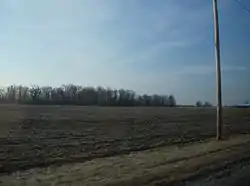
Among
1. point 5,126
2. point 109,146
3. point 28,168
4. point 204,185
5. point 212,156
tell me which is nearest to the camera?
point 204,185

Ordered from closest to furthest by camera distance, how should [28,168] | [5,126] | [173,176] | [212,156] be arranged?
[173,176] < [28,168] < [212,156] < [5,126]

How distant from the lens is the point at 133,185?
40.4ft

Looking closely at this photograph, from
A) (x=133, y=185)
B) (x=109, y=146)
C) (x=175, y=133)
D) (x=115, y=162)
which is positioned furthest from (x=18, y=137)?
(x=133, y=185)

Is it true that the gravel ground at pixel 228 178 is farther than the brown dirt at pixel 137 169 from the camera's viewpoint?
No

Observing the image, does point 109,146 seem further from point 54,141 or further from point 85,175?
point 85,175

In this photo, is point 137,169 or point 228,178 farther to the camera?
point 137,169

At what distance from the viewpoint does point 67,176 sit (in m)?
14.3

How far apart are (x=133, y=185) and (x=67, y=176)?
8.94 ft

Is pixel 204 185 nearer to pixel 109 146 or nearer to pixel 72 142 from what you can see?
pixel 109 146

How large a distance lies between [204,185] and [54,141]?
47.6 feet

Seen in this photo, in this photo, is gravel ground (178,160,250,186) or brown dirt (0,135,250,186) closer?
gravel ground (178,160,250,186)

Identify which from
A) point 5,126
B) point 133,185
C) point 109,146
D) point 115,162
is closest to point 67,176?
point 133,185

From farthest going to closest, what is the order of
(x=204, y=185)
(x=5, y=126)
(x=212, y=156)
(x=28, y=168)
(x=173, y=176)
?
(x=5, y=126)
(x=212, y=156)
(x=28, y=168)
(x=173, y=176)
(x=204, y=185)

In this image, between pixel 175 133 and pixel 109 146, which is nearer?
pixel 109 146
